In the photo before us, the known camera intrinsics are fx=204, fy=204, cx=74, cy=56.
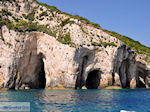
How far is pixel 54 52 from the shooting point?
53.7 m

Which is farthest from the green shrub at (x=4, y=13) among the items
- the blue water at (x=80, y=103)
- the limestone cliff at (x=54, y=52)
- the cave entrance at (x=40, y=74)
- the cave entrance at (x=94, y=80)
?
the blue water at (x=80, y=103)

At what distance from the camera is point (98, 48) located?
58156 millimetres

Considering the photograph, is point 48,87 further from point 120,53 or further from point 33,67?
point 120,53

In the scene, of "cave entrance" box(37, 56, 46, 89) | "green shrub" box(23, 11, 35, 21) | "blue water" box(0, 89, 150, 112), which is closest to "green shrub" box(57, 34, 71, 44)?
"cave entrance" box(37, 56, 46, 89)

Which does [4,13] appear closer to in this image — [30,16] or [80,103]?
[30,16]

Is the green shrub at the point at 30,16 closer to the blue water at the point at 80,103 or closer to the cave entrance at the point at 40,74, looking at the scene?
the cave entrance at the point at 40,74

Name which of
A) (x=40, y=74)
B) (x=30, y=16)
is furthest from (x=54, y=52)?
(x=30, y=16)

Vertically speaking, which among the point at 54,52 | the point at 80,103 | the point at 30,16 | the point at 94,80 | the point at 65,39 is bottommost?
the point at 80,103

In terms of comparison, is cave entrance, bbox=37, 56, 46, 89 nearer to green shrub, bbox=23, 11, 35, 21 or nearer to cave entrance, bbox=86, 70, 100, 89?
green shrub, bbox=23, 11, 35, 21

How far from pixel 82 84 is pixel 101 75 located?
632 centimetres

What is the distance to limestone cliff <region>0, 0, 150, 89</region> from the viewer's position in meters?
49.9

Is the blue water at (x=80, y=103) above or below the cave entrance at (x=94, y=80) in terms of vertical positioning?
below

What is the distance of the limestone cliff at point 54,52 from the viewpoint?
1965 inches

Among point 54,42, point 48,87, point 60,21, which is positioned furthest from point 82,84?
point 60,21
